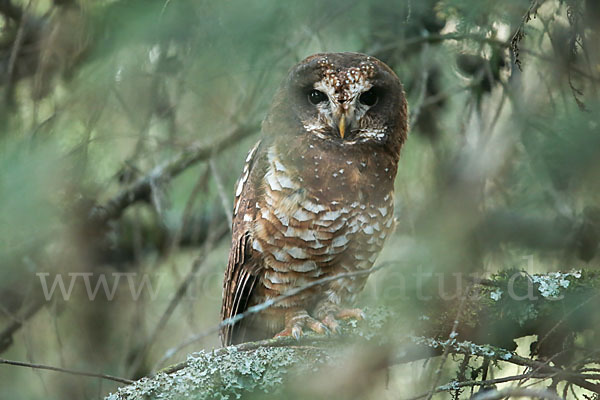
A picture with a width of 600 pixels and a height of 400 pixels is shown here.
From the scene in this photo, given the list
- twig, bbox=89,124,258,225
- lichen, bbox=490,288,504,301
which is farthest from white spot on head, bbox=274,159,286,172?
lichen, bbox=490,288,504,301

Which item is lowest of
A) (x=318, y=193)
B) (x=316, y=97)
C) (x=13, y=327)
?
(x=13, y=327)

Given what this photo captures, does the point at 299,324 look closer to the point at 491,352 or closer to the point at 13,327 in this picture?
the point at 491,352

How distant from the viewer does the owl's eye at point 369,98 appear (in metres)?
2.75

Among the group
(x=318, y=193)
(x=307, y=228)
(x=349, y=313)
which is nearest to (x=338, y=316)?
(x=349, y=313)

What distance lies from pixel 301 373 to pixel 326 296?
0.93 m

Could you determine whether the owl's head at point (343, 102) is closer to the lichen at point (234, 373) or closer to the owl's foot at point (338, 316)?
the owl's foot at point (338, 316)

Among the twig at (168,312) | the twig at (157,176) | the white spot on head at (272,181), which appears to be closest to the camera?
the twig at (168,312)

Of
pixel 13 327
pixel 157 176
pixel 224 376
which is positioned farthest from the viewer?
pixel 157 176

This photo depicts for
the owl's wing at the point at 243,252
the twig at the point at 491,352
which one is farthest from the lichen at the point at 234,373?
the owl's wing at the point at 243,252

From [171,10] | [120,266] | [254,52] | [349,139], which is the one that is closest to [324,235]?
[349,139]

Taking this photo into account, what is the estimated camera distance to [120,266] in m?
3.66

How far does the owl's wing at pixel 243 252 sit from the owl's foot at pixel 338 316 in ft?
1.21

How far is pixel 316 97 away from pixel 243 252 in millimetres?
743

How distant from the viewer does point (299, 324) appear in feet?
9.01
